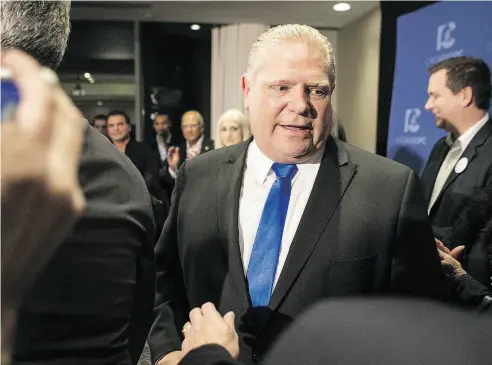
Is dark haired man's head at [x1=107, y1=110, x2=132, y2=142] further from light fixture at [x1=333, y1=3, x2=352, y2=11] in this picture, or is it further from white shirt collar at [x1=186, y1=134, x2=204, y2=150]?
light fixture at [x1=333, y1=3, x2=352, y2=11]

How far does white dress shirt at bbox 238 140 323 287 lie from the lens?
0.93 m

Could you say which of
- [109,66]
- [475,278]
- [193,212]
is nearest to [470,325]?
[193,212]

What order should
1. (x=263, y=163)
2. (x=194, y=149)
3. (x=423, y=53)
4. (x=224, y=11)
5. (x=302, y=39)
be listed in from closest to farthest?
(x=302, y=39) → (x=263, y=163) → (x=423, y=53) → (x=194, y=149) → (x=224, y=11)

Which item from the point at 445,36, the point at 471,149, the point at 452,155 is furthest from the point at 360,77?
the point at 471,149

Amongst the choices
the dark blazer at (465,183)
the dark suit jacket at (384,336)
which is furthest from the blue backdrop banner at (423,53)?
the dark suit jacket at (384,336)

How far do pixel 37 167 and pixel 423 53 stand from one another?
2.46 meters

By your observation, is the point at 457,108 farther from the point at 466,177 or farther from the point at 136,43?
the point at 136,43

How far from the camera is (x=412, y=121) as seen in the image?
8.41ft

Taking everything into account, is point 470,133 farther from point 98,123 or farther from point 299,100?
point 98,123

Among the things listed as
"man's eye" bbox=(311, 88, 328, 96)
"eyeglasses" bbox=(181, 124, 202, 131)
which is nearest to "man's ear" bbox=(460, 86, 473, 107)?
"man's eye" bbox=(311, 88, 328, 96)

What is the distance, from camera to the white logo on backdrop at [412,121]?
2514 millimetres

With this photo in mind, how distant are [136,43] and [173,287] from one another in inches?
172

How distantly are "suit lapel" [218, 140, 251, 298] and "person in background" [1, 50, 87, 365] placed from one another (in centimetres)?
56

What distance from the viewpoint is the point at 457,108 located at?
69.2 inches
